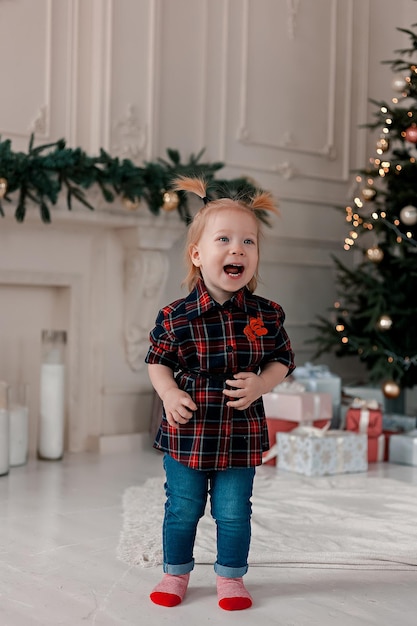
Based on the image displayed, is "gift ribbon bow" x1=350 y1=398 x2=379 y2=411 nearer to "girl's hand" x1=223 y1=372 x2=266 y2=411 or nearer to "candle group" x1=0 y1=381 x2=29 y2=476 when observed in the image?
"candle group" x1=0 y1=381 x2=29 y2=476

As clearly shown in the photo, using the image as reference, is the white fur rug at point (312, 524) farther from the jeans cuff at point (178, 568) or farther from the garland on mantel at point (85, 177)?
the garland on mantel at point (85, 177)

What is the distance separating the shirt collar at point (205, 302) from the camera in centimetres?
200

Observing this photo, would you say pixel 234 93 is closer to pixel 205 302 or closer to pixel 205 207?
pixel 205 207

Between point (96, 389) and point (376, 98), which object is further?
point (376, 98)

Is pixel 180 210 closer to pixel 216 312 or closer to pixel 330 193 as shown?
pixel 330 193

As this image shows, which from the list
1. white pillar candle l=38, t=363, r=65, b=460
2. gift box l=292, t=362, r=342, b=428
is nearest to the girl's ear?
white pillar candle l=38, t=363, r=65, b=460

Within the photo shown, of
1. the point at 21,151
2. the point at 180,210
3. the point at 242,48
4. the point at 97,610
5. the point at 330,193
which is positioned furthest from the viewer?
the point at 330,193

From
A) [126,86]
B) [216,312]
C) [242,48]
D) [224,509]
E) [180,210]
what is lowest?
[224,509]

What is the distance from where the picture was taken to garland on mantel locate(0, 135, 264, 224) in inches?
141

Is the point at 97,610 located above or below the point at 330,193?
below

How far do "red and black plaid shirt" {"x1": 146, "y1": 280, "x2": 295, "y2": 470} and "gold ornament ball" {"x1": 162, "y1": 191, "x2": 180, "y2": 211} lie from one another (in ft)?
6.79

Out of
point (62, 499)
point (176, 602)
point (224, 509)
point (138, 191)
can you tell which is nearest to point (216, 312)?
point (224, 509)

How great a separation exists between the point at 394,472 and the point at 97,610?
2.12 m

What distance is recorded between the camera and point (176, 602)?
79.5 inches
